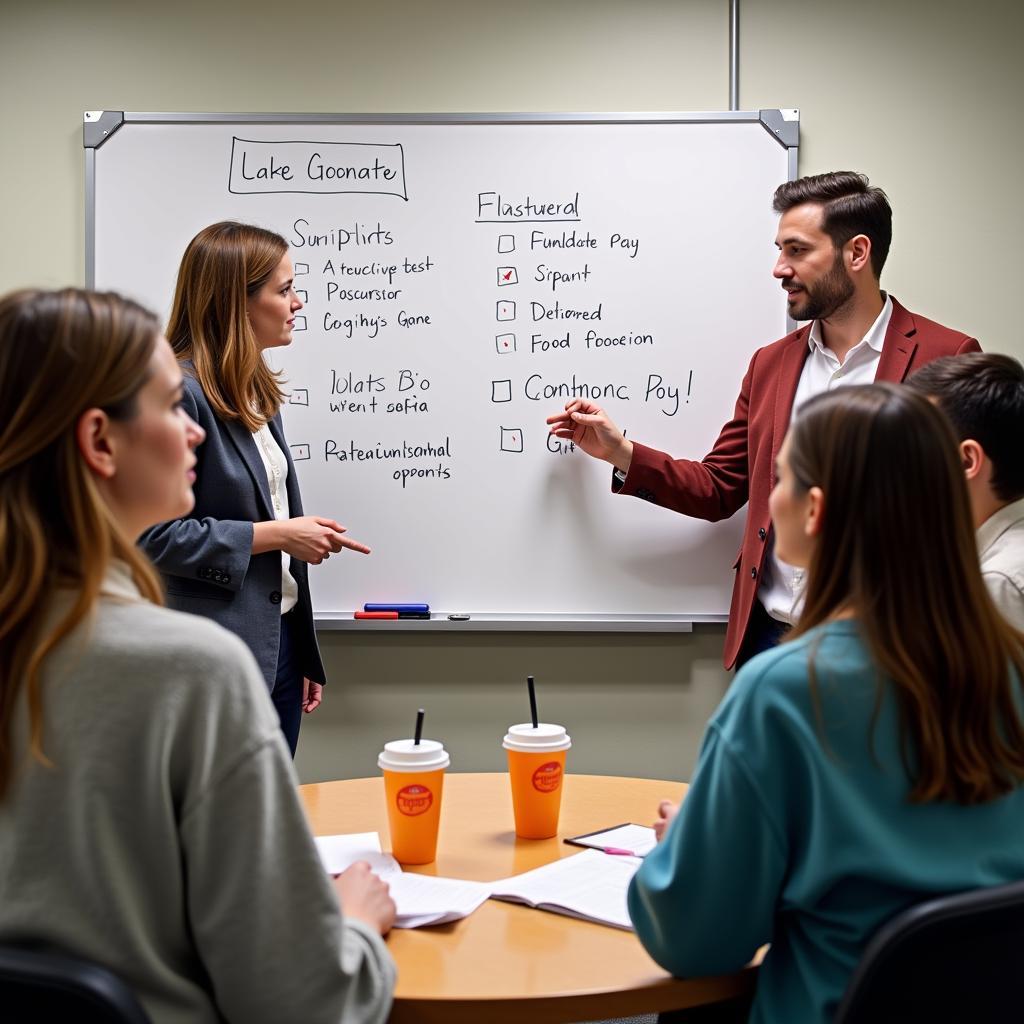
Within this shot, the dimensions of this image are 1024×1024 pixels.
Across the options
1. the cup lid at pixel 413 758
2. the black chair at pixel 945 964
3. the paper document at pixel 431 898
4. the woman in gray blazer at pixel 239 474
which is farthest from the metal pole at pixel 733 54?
the black chair at pixel 945 964

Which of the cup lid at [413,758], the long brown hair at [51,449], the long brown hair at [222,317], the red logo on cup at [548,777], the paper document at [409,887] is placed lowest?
the paper document at [409,887]

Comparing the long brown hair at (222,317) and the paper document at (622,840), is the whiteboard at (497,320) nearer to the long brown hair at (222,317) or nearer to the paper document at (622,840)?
the long brown hair at (222,317)

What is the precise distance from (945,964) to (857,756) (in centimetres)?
18

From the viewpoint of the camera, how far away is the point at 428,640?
284 cm

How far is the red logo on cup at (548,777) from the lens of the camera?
4.81 ft

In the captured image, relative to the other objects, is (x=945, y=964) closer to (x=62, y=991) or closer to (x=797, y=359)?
(x=62, y=991)

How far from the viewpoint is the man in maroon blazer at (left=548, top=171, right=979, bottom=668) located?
2518 millimetres

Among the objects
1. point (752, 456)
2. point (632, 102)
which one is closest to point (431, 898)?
point (752, 456)

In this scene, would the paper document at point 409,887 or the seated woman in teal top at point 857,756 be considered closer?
the seated woman in teal top at point 857,756

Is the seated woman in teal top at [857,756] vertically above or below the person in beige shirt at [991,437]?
below

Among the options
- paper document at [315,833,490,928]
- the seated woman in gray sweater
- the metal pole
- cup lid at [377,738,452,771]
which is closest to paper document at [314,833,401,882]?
paper document at [315,833,490,928]

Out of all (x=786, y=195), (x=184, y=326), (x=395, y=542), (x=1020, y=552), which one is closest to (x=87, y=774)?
(x=1020, y=552)

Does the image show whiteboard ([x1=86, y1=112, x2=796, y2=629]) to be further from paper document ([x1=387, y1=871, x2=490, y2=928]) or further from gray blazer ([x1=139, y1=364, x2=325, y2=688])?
paper document ([x1=387, y1=871, x2=490, y2=928])

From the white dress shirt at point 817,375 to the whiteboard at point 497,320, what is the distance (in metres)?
0.23
